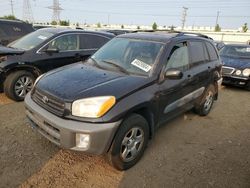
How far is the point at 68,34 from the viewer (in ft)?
19.8

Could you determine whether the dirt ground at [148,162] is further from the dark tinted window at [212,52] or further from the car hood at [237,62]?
the car hood at [237,62]

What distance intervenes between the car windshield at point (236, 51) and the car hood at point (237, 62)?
442 mm

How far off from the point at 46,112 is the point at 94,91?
0.67 metres

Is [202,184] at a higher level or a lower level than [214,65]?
lower

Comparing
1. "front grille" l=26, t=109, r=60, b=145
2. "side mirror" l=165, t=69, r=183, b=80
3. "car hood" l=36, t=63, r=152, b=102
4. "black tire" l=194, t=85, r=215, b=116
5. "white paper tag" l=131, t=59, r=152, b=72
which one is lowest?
"black tire" l=194, t=85, r=215, b=116

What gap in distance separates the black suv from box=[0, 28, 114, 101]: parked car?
1.86 meters

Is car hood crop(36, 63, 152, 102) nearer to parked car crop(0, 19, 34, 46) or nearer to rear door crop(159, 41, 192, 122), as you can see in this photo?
rear door crop(159, 41, 192, 122)

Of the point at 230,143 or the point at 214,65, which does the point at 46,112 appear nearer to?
the point at 230,143

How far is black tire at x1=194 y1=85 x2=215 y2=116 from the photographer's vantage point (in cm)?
507

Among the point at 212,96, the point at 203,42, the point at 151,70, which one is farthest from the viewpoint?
the point at 212,96

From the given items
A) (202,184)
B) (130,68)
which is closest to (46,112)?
(130,68)

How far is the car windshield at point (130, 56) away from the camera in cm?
357

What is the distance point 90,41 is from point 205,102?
3433 mm

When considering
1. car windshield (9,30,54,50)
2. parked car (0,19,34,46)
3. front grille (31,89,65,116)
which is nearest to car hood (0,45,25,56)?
car windshield (9,30,54,50)
